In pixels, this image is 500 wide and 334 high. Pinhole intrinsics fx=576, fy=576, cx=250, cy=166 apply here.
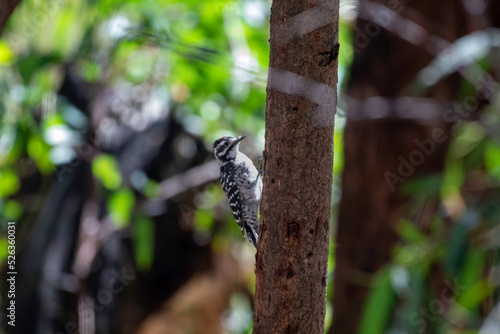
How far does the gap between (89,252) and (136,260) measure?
0.59m

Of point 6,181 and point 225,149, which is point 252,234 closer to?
point 225,149

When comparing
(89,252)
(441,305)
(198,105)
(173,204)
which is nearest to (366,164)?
(441,305)

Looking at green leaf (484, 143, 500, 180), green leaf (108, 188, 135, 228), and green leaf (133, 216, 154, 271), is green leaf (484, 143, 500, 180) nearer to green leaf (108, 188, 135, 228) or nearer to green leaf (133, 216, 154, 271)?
green leaf (108, 188, 135, 228)

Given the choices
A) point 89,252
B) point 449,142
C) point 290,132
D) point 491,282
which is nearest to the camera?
point 290,132

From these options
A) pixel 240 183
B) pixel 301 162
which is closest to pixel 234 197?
pixel 240 183

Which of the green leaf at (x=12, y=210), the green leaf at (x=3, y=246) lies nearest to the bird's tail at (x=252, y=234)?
the green leaf at (x=12, y=210)

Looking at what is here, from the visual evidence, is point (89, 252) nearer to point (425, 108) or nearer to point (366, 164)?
point (366, 164)

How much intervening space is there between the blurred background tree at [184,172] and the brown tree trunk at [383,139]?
1cm

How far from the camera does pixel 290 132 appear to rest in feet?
4.40

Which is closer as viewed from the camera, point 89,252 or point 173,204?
point 89,252

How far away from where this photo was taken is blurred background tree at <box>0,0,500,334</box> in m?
2.85

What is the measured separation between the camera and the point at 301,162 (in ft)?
4.38

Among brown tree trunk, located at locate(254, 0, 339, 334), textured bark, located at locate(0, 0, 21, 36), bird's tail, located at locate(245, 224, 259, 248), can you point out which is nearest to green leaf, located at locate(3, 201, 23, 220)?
bird's tail, located at locate(245, 224, 259, 248)

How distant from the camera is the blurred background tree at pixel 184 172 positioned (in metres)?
2.85
